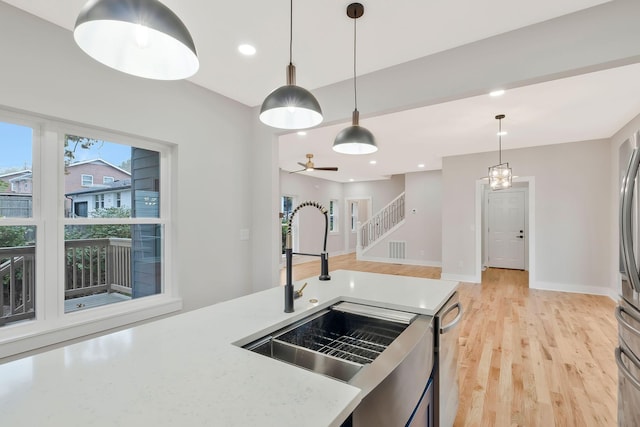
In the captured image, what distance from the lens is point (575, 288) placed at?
5.32 meters

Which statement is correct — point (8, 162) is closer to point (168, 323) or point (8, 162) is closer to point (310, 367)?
point (168, 323)

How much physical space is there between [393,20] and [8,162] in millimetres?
2710

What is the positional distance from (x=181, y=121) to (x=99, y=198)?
954 mm

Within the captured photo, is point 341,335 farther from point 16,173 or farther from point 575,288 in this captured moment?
point 575,288

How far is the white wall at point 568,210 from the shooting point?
513cm

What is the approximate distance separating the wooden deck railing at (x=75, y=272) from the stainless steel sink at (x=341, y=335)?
190 cm

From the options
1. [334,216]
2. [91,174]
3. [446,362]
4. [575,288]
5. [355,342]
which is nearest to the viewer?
[355,342]

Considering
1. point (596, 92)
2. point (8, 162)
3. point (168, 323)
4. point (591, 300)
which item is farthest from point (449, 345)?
point (591, 300)

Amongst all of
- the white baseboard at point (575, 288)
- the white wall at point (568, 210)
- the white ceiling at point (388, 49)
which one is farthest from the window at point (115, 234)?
the white baseboard at point (575, 288)

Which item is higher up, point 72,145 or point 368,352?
point 72,145

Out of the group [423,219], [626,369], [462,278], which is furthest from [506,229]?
[626,369]

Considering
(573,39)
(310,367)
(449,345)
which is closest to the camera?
(310,367)

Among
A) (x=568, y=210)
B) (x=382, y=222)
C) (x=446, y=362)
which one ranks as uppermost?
(x=568, y=210)

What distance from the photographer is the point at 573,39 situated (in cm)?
190
